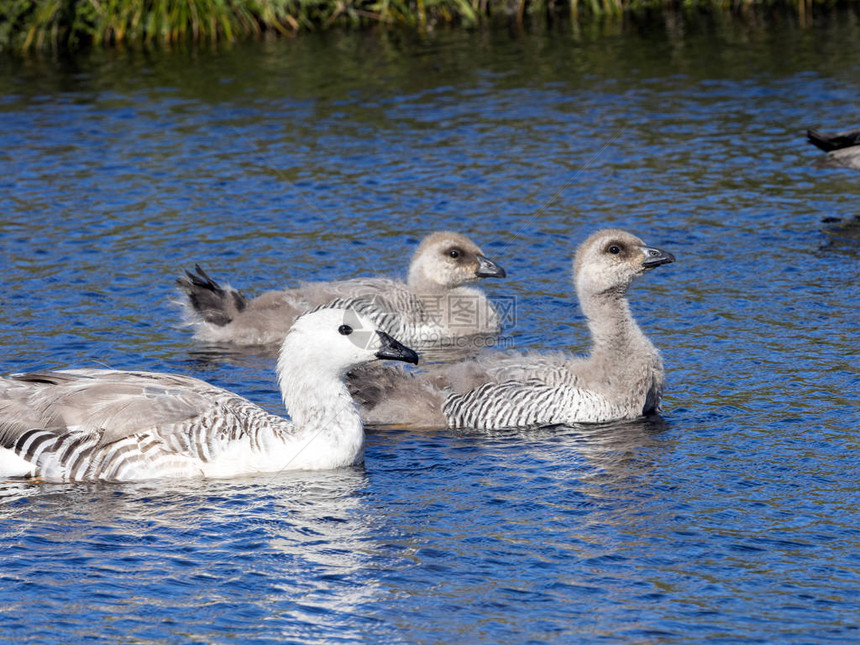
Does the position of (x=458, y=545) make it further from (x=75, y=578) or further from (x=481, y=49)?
(x=481, y=49)

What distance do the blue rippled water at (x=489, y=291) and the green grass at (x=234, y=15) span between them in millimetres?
928

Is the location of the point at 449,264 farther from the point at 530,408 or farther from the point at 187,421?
the point at 187,421

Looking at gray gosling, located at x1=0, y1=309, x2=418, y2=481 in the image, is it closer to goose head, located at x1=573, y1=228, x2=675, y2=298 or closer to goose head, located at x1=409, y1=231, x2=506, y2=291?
goose head, located at x1=573, y1=228, x2=675, y2=298

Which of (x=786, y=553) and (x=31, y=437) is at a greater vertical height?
(x=31, y=437)

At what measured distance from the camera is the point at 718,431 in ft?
36.1

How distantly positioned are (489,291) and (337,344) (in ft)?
18.0

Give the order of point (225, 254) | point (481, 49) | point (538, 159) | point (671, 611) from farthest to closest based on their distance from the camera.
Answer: point (481, 49) < point (538, 159) < point (225, 254) < point (671, 611)

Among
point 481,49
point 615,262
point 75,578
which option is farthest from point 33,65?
point 75,578

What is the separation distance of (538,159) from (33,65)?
12883 millimetres

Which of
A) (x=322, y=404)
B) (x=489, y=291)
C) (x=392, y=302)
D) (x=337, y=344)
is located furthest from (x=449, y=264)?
(x=322, y=404)

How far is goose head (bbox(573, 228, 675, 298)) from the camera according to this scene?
38.6ft

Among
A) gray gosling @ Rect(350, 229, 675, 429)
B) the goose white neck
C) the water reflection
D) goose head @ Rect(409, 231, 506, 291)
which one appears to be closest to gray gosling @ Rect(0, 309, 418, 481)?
the goose white neck

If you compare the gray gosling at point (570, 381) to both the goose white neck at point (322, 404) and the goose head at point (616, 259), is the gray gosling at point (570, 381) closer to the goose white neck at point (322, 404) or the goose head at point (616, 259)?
the goose head at point (616, 259)

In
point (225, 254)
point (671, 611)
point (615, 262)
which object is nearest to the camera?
point (671, 611)
